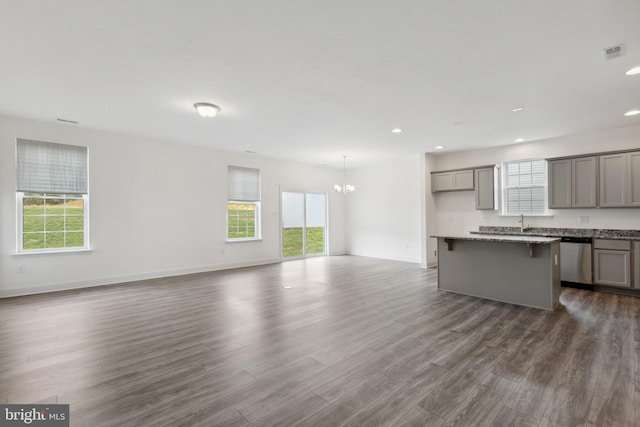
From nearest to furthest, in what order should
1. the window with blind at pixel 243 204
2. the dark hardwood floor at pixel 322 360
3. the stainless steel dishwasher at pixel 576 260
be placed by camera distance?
the dark hardwood floor at pixel 322 360 < the stainless steel dishwasher at pixel 576 260 < the window with blind at pixel 243 204

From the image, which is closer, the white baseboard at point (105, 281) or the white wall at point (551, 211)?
the white baseboard at point (105, 281)

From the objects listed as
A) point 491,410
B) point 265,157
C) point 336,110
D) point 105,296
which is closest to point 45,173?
point 105,296

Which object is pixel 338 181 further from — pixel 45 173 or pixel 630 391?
pixel 630 391

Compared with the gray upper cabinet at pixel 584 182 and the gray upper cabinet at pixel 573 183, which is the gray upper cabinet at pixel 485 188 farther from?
the gray upper cabinet at pixel 584 182

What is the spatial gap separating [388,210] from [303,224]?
→ 8.29ft

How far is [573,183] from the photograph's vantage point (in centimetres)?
550

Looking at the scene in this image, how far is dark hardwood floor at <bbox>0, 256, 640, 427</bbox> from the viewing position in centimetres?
196

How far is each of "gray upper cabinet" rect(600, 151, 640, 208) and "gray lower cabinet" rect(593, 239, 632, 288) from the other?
73 centimetres

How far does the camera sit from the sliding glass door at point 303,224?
28.0 ft

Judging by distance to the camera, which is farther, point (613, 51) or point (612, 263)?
point (612, 263)

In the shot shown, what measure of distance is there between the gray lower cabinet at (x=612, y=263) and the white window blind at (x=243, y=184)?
6.93 meters

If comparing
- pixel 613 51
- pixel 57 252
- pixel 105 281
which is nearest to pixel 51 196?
pixel 57 252

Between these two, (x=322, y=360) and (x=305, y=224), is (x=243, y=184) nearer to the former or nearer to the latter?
(x=305, y=224)

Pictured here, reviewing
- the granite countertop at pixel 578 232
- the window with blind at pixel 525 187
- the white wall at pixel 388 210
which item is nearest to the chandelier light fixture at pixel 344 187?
the white wall at pixel 388 210
